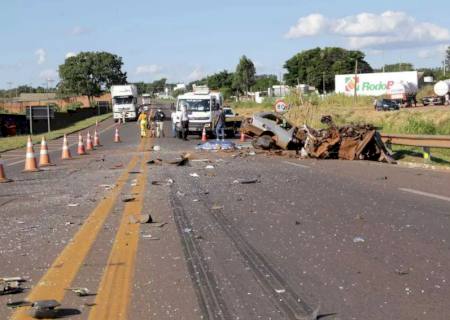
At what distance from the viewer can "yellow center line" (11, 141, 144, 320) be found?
5184mm

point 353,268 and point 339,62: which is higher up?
point 339,62

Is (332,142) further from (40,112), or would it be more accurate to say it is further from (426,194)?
(40,112)

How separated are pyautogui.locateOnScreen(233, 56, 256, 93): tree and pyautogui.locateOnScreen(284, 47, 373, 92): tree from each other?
9.68 meters

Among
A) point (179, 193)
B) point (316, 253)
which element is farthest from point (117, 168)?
point (316, 253)

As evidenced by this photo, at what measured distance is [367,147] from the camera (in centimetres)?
1816

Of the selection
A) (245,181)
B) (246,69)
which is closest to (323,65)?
(246,69)

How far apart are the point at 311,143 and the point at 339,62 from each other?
4712 inches

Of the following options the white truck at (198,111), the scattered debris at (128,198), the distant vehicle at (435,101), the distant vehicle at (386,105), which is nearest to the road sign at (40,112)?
the white truck at (198,111)

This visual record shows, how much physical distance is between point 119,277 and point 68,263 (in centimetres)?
84

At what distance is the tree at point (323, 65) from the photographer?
136875mm

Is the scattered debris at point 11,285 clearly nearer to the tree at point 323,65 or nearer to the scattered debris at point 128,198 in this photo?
the scattered debris at point 128,198

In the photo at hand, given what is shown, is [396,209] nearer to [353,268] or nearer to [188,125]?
[353,268]

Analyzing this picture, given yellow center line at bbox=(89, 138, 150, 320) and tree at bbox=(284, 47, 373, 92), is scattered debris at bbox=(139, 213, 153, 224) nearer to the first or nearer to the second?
yellow center line at bbox=(89, 138, 150, 320)

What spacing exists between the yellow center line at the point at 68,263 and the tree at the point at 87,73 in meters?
131
